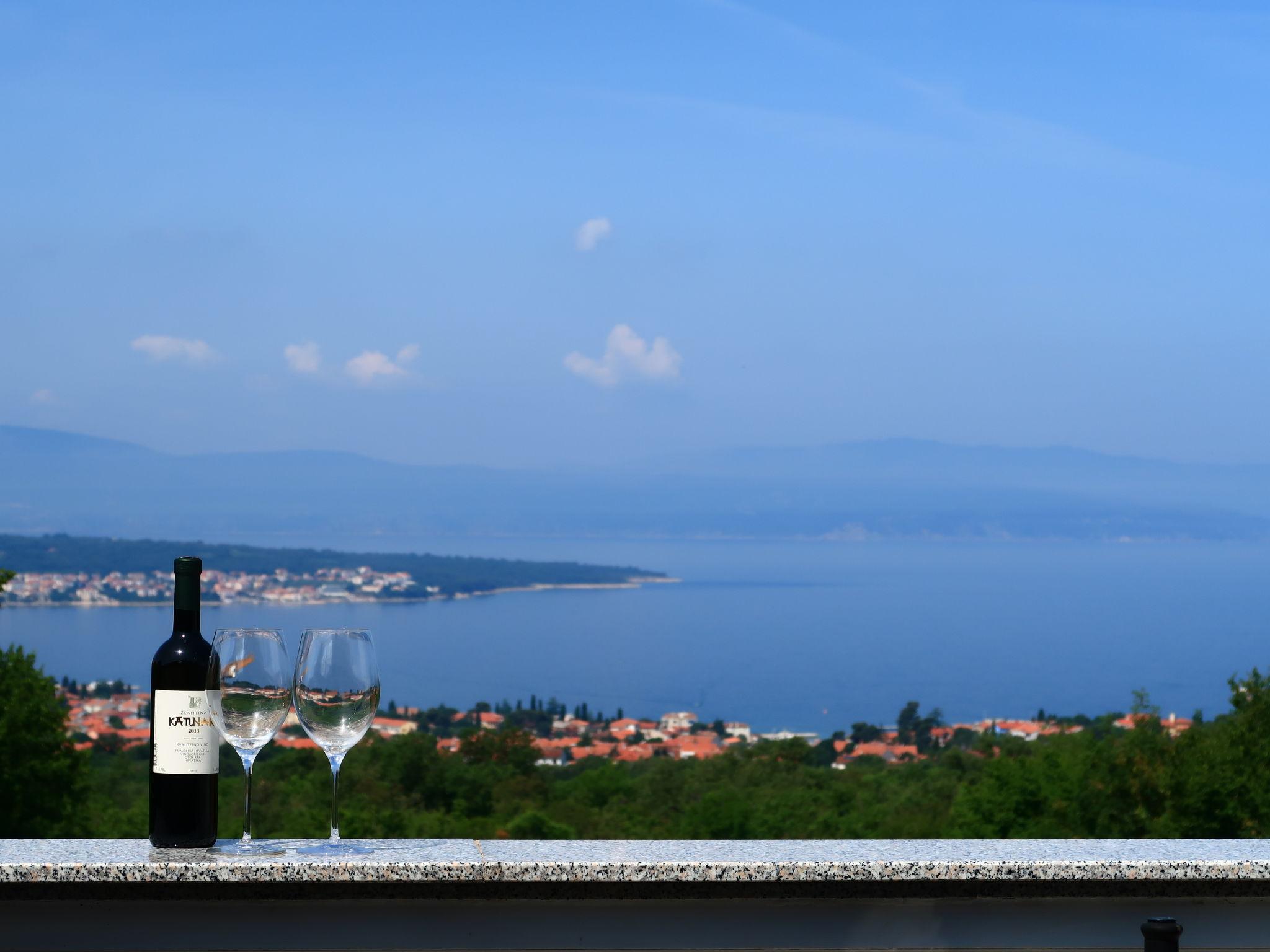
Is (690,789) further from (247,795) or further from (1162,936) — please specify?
(1162,936)

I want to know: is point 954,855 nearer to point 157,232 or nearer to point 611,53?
point 611,53

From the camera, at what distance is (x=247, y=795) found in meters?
1.57

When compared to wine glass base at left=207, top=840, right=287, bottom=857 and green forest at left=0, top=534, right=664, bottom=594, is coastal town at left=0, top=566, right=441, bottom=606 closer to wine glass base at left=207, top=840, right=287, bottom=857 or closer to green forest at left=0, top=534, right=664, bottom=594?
green forest at left=0, top=534, right=664, bottom=594

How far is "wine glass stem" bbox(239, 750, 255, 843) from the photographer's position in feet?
5.00

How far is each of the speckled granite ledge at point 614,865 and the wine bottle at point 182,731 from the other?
4cm

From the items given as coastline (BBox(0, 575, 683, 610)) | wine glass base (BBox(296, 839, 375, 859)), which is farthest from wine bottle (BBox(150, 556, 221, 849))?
coastline (BBox(0, 575, 683, 610))

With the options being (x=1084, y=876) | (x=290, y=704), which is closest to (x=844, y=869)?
(x=1084, y=876)

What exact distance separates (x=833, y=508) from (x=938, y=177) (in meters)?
28.0

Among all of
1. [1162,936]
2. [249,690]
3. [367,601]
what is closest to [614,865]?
[249,690]

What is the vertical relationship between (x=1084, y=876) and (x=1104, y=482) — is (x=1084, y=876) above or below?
below

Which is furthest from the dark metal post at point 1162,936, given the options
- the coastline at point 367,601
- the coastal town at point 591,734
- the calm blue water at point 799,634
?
the calm blue water at point 799,634

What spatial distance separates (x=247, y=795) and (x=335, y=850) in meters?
0.12

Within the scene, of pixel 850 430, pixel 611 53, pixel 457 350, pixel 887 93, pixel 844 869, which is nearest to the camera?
pixel 844 869

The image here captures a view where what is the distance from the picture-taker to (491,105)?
301 ft
